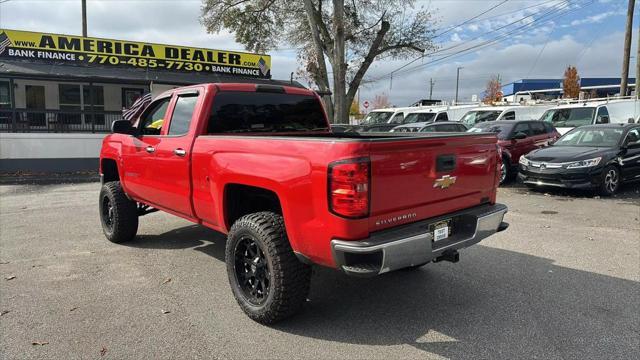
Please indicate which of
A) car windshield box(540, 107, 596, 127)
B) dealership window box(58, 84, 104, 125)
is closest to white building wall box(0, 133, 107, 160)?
dealership window box(58, 84, 104, 125)

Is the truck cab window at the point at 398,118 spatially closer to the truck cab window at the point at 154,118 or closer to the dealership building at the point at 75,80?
the dealership building at the point at 75,80

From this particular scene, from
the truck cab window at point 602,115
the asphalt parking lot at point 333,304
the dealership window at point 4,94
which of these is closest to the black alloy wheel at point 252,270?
the asphalt parking lot at point 333,304

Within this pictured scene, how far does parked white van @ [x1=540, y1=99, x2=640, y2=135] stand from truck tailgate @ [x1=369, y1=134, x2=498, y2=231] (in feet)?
45.0

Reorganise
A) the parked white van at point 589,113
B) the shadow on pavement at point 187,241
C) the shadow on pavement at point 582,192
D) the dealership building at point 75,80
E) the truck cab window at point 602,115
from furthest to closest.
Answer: the parked white van at point 589,113 → the truck cab window at point 602,115 → the dealership building at point 75,80 → the shadow on pavement at point 582,192 → the shadow on pavement at point 187,241

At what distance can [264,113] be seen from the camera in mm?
5008

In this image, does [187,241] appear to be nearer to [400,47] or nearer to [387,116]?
[387,116]

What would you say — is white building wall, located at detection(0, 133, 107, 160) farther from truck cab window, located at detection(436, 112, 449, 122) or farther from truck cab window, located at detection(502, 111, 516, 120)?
truck cab window, located at detection(502, 111, 516, 120)

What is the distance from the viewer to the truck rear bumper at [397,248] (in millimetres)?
3061

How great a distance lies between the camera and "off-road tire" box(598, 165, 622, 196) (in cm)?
980

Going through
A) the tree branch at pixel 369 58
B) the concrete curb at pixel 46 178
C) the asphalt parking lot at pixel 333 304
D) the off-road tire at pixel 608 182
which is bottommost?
the asphalt parking lot at pixel 333 304

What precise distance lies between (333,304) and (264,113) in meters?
2.12

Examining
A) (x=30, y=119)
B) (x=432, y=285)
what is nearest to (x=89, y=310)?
(x=432, y=285)

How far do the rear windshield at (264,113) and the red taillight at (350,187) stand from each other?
1.98m

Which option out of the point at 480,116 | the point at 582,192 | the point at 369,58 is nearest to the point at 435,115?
the point at 480,116
